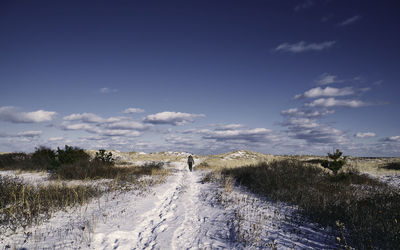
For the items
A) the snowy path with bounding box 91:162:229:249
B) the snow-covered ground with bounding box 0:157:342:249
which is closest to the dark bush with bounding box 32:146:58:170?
the snow-covered ground with bounding box 0:157:342:249

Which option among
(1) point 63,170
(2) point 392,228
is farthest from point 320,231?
(1) point 63,170

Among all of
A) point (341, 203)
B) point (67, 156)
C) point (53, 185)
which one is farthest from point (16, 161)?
Answer: point (341, 203)

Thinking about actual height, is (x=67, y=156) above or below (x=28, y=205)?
above

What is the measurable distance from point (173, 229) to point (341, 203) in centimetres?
560

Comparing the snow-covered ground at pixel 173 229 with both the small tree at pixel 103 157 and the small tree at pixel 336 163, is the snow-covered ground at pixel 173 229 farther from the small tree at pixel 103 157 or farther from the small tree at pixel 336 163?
the small tree at pixel 103 157

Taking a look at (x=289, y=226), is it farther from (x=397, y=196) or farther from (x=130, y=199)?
(x=130, y=199)

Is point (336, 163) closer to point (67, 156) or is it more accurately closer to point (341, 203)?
point (341, 203)

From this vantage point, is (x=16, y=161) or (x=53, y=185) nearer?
(x=53, y=185)

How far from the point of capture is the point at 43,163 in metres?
19.0

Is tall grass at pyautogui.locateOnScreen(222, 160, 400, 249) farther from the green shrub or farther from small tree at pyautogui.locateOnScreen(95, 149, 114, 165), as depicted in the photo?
the green shrub

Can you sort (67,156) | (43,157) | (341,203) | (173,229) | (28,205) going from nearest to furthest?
(173,229), (28,205), (341,203), (67,156), (43,157)

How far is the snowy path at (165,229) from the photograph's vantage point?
15.6 ft

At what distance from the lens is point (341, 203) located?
22.0 feet

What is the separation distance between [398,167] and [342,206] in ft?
90.7
